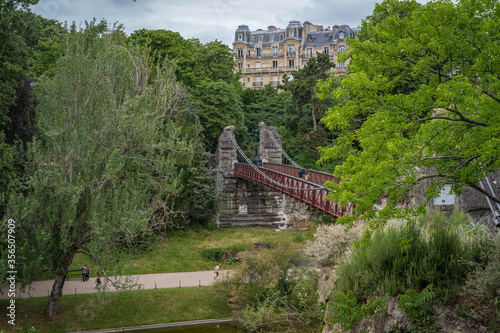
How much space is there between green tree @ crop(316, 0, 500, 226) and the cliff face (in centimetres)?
189

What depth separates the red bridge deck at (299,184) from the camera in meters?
15.4

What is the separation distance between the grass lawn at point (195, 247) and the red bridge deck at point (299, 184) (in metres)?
2.14

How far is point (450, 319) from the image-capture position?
7.63 m

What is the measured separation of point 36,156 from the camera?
13.7 meters

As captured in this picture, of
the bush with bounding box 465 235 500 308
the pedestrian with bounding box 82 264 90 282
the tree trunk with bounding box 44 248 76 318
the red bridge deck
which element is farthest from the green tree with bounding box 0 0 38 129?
the bush with bounding box 465 235 500 308

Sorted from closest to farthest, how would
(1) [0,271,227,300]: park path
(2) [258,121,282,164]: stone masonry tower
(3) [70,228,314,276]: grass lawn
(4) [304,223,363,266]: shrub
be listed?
(4) [304,223,363,266]: shrub → (1) [0,271,227,300]: park path → (3) [70,228,314,276]: grass lawn → (2) [258,121,282,164]: stone masonry tower

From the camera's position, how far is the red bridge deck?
1542 centimetres

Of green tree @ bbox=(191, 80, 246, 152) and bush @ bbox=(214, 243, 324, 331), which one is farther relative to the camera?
green tree @ bbox=(191, 80, 246, 152)

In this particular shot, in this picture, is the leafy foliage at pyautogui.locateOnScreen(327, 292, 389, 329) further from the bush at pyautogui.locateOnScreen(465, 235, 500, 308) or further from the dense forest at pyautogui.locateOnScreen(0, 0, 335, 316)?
the dense forest at pyautogui.locateOnScreen(0, 0, 335, 316)

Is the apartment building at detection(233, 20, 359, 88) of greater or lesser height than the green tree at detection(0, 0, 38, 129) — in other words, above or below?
above

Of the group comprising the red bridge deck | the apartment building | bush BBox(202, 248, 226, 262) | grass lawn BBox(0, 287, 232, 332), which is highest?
the apartment building

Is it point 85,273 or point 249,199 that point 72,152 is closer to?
point 85,273

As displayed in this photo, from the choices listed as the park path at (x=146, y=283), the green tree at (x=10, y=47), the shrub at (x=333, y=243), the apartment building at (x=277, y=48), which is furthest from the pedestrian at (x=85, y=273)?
the apartment building at (x=277, y=48)

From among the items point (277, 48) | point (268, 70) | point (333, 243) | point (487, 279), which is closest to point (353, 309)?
point (487, 279)
